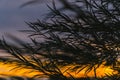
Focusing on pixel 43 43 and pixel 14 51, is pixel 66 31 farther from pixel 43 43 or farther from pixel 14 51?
pixel 14 51

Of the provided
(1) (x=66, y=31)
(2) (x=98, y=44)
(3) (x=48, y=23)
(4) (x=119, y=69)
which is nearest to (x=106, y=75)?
(4) (x=119, y=69)

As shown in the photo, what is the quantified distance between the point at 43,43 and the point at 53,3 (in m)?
0.66

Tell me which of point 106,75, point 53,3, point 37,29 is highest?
point 53,3

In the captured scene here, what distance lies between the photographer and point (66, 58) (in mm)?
3541

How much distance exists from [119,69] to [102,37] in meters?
0.43

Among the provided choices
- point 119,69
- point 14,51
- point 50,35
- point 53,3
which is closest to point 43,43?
point 50,35

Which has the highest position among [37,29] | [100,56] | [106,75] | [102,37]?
[37,29]

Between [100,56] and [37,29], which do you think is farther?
[37,29]

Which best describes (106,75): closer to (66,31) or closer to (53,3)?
(66,31)

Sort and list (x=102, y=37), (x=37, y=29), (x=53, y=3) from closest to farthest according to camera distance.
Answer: (x=53, y=3)
(x=102, y=37)
(x=37, y=29)

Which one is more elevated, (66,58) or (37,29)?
(37,29)

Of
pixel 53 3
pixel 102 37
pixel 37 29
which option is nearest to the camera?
pixel 53 3

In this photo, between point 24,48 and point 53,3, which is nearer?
point 53,3

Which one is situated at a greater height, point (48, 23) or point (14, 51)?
point (48, 23)
